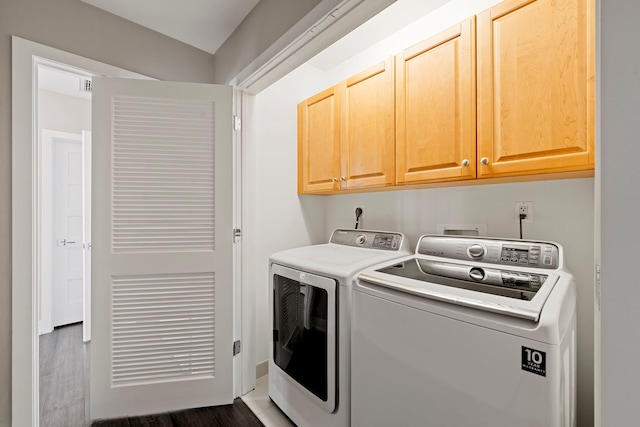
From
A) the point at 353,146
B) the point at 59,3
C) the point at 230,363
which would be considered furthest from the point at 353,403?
the point at 59,3

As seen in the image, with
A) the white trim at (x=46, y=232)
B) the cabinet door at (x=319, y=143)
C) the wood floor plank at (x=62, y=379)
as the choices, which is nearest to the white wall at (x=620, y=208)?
the cabinet door at (x=319, y=143)

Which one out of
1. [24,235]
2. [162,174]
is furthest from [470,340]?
[24,235]

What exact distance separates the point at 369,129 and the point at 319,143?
490mm

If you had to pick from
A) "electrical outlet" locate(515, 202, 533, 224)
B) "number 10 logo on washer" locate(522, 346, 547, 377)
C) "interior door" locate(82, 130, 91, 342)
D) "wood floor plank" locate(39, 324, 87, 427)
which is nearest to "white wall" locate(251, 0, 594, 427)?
"electrical outlet" locate(515, 202, 533, 224)

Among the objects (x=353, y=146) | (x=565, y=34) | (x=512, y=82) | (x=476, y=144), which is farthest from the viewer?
(x=353, y=146)

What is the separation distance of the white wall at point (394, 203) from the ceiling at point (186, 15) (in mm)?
520

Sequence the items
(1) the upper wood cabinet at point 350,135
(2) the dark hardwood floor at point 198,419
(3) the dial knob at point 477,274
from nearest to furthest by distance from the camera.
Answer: (3) the dial knob at point 477,274 → (2) the dark hardwood floor at point 198,419 → (1) the upper wood cabinet at point 350,135

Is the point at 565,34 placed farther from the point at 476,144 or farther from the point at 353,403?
the point at 353,403

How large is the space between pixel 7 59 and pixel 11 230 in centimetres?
84

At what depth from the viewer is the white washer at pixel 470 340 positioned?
808mm

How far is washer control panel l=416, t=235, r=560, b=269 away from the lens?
4.25 feet

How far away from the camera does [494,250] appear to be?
1.43 metres

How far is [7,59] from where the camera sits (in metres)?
1.43

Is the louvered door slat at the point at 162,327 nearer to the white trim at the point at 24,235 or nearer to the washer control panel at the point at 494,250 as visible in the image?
the white trim at the point at 24,235
